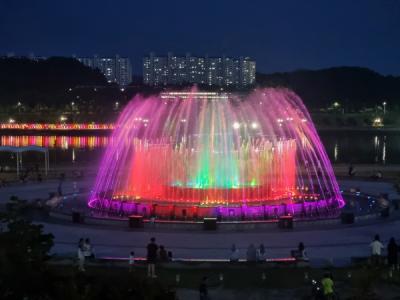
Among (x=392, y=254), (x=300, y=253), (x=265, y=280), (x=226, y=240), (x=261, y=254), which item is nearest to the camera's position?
(x=265, y=280)

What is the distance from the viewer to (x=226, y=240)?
19.8 m

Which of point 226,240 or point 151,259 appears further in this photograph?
point 226,240

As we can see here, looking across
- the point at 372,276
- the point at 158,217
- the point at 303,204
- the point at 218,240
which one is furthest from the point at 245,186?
the point at 372,276

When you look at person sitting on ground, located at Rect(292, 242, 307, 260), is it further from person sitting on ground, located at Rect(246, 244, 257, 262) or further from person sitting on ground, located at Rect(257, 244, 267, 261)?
person sitting on ground, located at Rect(246, 244, 257, 262)

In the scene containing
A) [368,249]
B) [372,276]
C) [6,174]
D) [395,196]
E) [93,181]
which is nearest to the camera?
[372,276]

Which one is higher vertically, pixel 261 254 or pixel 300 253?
pixel 300 253

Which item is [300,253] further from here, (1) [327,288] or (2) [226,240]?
(1) [327,288]

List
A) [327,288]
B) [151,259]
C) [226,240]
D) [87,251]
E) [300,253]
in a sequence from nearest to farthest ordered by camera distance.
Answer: [327,288], [151,259], [300,253], [87,251], [226,240]

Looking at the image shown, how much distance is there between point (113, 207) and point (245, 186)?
19.4ft

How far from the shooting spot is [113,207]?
24516 millimetres

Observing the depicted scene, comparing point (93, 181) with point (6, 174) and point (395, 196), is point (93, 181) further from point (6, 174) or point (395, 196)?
point (395, 196)

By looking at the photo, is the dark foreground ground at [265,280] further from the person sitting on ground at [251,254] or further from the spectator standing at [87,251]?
the spectator standing at [87,251]

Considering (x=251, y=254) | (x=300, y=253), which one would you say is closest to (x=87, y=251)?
(x=251, y=254)

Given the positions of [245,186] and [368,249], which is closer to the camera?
[368,249]
